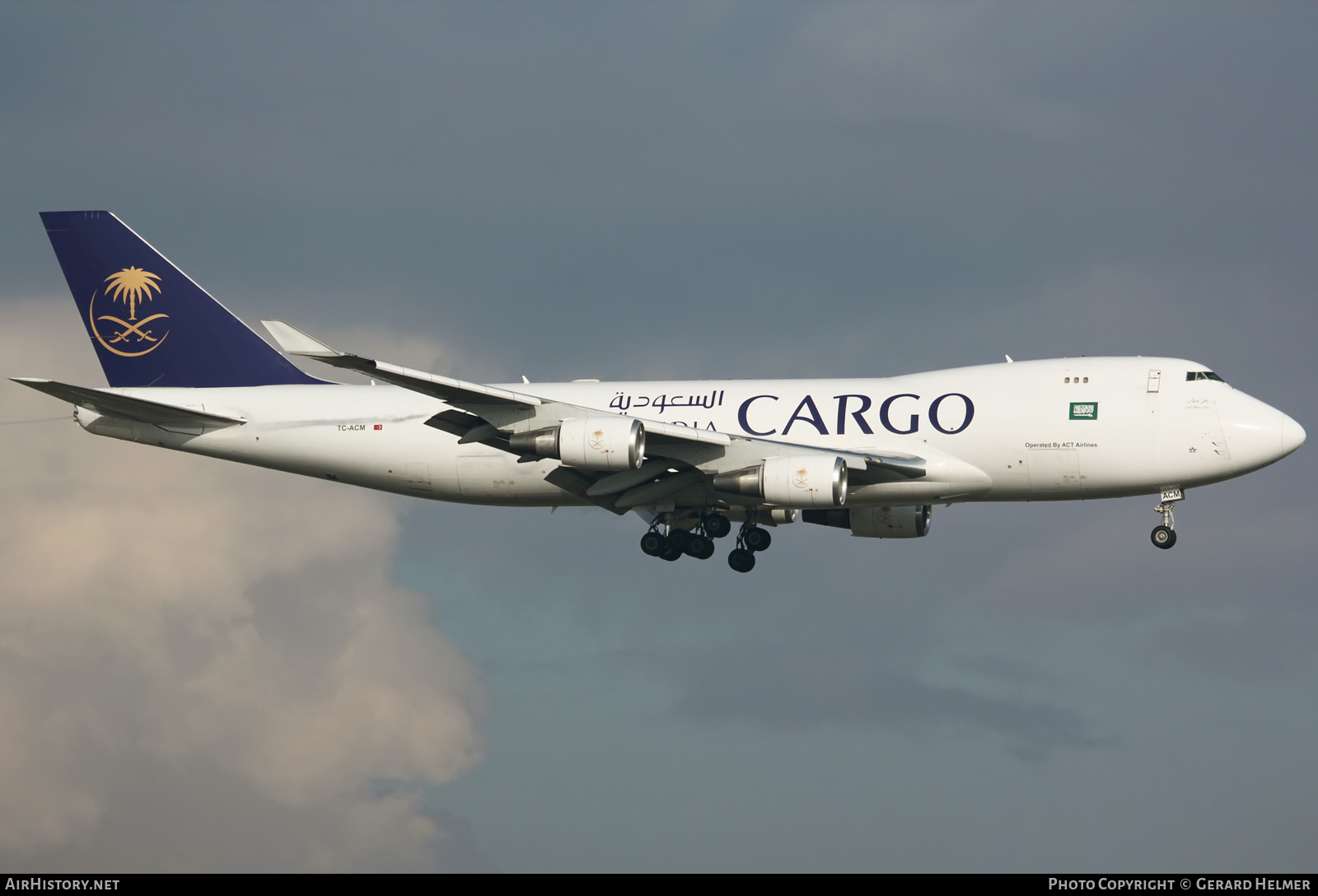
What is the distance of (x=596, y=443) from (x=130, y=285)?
1900 centimetres

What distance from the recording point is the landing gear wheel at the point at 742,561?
46.9 meters

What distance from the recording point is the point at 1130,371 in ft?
136

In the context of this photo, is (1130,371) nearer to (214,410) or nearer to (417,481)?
(417,481)

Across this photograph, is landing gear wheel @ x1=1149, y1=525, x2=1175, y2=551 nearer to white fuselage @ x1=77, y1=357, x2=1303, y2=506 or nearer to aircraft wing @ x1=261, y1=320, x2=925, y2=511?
white fuselage @ x1=77, y1=357, x2=1303, y2=506

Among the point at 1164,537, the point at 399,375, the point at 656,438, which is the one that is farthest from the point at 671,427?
the point at 1164,537

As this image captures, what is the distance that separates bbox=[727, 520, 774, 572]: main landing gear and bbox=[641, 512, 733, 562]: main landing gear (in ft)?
2.38

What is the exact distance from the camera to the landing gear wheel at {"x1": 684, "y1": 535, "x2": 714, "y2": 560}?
4609 centimetres

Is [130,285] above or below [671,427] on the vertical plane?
above

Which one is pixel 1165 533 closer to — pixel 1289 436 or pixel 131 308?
pixel 1289 436

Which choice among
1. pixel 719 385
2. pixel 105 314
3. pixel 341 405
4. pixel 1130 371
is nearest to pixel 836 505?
pixel 719 385

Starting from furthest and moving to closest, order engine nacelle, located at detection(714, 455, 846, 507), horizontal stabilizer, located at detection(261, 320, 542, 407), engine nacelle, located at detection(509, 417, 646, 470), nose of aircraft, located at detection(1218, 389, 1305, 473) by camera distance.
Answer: nose of aircraft, located at detection(1218, 389, 1305, 473)
engine nacelle, located at detection(714, 455, 846, 507)
engine nacelle, located at detection(509, 417, 646, 470)
horizontal stabilizer, located at detection(261, 320, 542, 407)

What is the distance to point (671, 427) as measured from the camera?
41.6 meters

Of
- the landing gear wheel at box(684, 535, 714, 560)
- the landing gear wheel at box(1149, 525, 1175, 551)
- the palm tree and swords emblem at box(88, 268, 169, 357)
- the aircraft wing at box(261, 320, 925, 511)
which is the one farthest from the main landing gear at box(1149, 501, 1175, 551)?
the palm tree and swords emblem at box(88, 268, 169, 357)

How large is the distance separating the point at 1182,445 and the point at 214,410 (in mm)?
28592
